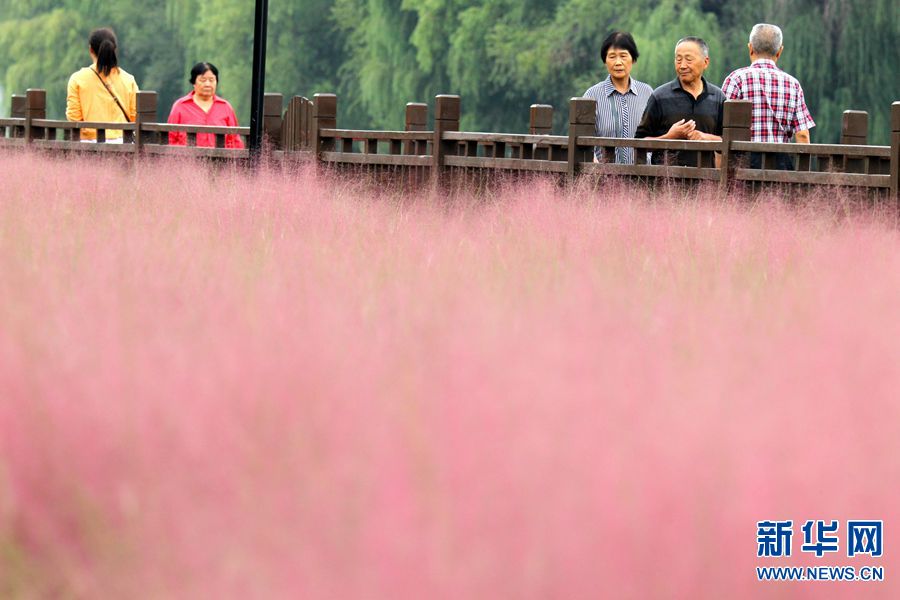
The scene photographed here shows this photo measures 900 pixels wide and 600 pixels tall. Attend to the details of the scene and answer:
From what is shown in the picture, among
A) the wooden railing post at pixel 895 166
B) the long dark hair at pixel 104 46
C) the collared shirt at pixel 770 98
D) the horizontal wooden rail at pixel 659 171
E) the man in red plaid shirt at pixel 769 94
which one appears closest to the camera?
the wooden railing post at pixel 895 166

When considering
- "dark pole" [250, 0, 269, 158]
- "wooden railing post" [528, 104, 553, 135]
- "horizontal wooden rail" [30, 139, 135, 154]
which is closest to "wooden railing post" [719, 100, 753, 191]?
"wooden railing post" [528, 104, 553, 135]

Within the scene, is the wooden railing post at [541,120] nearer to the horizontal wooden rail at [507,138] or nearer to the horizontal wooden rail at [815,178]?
the horizontal wooden rail at [507,138]

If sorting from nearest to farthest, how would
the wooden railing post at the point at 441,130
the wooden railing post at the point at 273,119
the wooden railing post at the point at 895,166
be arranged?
the wooden railing post at the point at 895,166 → the wooden railing post at the point at 441,130 → the wooden railing post at the point at 273,119

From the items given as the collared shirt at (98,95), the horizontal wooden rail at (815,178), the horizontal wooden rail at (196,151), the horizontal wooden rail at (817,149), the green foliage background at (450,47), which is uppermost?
the green foliage background at (450,47)

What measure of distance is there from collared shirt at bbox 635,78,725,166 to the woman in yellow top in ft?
18.4

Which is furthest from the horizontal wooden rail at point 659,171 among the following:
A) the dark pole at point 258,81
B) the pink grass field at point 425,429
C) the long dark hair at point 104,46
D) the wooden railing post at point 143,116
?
the wooden railing post at point 143,116

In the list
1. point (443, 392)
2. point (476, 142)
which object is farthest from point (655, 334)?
point (476, 142)

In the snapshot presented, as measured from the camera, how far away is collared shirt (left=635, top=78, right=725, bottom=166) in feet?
37.6

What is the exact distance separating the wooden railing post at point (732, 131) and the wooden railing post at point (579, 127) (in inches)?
54.9

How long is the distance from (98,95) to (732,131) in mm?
7381

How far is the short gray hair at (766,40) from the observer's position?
35.3 feet

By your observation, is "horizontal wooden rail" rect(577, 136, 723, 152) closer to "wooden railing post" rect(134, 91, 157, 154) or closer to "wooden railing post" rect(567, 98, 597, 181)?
"wooden railing post" rect(567, 98, 597, 181)

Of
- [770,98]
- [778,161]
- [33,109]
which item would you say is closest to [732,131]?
[770,98]

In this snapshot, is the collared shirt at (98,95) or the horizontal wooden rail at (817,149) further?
the collared shirt at (98,95)
